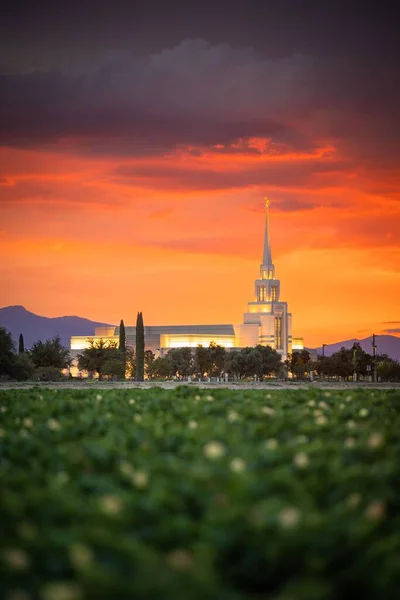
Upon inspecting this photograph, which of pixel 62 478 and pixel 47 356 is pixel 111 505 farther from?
pixel 47 356

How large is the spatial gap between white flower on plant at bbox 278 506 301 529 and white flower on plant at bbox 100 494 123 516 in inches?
47.6

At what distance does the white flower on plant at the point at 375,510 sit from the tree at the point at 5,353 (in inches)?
2350

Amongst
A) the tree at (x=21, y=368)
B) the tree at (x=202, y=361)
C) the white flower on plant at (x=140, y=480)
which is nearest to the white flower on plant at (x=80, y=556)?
the white flower on plant at (x=140, y=480)

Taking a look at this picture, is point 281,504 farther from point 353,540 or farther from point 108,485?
point 108,485

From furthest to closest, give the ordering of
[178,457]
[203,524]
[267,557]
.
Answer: [178,457], [203,524], [267,557]

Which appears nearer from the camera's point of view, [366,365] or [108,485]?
[108,485]

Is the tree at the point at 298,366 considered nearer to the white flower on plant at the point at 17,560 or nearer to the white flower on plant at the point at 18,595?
the white flower on plant at the point at 17,560

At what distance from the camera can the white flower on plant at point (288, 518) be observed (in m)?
5.80

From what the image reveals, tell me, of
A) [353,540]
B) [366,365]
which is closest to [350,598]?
[353,540]

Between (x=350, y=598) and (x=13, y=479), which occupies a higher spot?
(x=13, y=479)

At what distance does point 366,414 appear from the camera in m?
13.4

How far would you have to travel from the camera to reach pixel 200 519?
6.69 meters

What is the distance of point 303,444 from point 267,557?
3.88m

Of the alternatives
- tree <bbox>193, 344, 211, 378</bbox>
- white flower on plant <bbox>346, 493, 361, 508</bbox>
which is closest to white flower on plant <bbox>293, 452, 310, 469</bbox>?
white flower on plant <bbox>346, 493, 361, 508</bbox>
